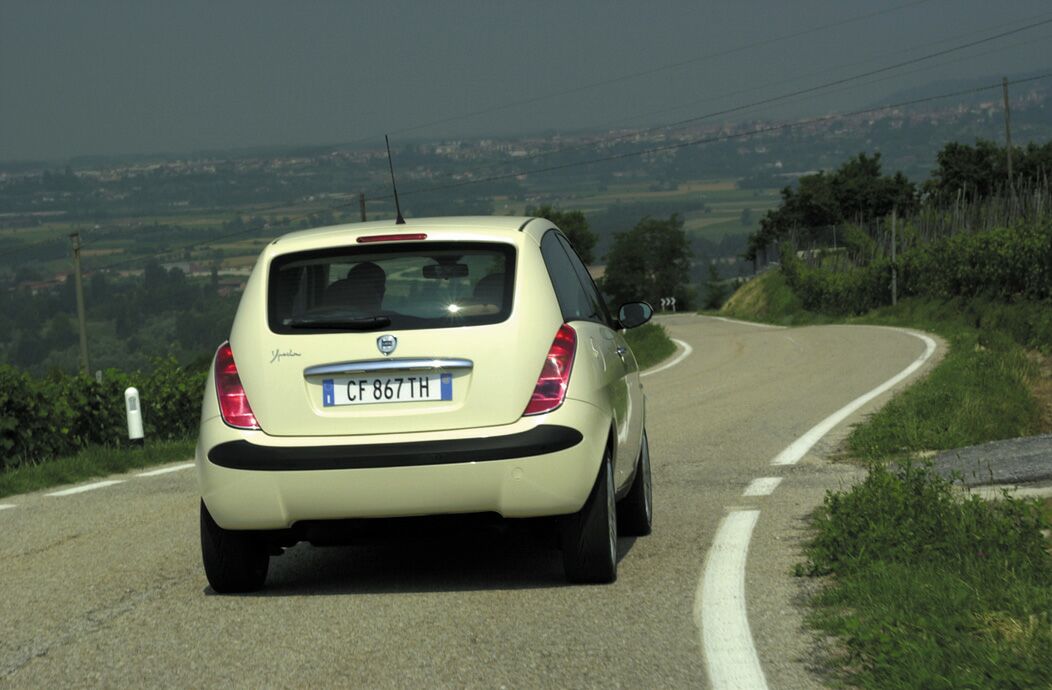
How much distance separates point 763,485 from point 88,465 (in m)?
5.89

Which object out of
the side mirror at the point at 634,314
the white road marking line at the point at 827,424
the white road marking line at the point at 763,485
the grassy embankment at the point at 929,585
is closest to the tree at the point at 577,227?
the white road marking line at the point at 827,424

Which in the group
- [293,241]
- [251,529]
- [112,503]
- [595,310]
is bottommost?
[112,503]

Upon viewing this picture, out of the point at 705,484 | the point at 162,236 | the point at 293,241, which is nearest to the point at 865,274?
the point at 705,484

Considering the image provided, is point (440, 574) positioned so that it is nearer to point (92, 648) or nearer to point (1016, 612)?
point (92, 648)

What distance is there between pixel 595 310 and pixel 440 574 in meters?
1.69

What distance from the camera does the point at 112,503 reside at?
1020cm

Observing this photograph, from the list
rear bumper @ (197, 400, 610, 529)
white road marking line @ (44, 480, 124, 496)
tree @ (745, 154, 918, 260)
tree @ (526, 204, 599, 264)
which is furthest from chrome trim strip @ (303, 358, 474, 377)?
tree @ (526, 204, 599, 264)

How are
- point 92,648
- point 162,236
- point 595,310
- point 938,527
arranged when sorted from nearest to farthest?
point 92,648
point 938,527
point 595,310
point 162,236

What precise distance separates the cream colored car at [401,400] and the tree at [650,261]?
17540cm

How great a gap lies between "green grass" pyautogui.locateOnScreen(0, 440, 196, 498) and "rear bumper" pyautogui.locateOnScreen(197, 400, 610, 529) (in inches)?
223

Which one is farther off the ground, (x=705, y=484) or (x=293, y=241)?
(x=293, y=241)

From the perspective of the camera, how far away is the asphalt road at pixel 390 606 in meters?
5.05

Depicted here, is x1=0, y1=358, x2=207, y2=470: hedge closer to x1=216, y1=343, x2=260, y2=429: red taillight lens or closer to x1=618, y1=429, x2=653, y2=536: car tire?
x1=618, y1=429, x2=653, y2=536: car tire

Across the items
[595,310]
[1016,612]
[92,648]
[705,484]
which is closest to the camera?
[1016,612]
